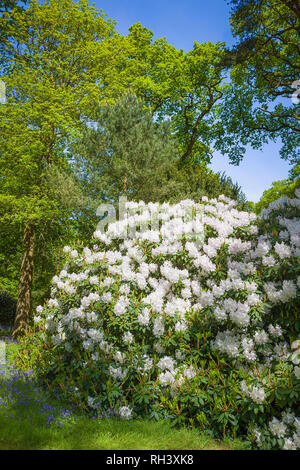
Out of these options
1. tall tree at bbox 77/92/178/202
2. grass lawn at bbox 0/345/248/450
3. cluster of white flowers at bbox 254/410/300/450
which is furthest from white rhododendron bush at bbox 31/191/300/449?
tall tree at bbox 77/92/178/202

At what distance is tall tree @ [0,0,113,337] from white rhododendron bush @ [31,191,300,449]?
22.3 ft

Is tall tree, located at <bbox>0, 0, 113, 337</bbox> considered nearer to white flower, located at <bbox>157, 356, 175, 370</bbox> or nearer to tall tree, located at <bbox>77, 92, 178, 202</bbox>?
tall tree, located at <bbox>77, 92, 178, 202</bbox>

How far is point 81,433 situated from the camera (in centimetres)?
385

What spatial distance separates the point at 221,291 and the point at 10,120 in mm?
11123

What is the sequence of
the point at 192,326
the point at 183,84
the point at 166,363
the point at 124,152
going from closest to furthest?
the point at 166,363 < the point at 192,326 < the point at 124,152 < the point at 183,84

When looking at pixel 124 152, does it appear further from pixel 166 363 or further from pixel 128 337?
pixel 166 363

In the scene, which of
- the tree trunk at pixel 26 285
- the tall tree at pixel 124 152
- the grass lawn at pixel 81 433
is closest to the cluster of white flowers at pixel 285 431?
the grass lawn at pixel 81 433

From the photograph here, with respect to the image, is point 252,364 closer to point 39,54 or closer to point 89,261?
point 89,261

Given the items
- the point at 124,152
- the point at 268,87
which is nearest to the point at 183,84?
the point at 268,87

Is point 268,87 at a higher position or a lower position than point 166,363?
higher

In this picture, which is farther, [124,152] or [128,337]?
[124,152]

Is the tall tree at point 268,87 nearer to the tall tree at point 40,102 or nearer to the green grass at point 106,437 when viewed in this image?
the tall tree at point 40,102

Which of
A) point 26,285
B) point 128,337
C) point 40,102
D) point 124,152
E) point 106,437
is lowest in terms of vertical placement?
point 106,437

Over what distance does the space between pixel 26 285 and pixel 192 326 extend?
990 cm
